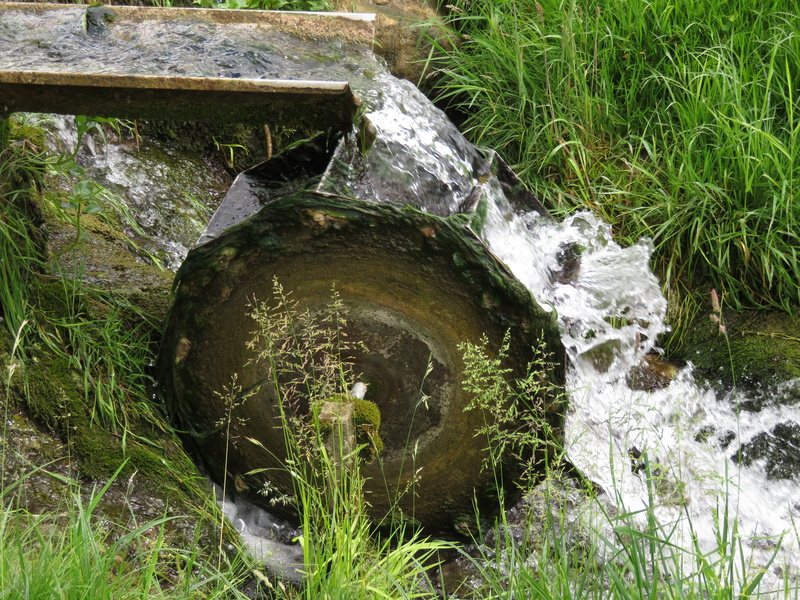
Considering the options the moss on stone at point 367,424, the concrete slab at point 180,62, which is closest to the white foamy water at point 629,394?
the moss on stone at point 367,424

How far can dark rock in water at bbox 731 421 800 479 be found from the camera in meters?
3.55

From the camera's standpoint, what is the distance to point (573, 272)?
3.83m

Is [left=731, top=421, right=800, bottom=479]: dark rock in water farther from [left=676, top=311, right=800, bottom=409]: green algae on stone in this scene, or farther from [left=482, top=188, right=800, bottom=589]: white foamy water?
[left=676, top=311, right=800, bottom=409]: green algae on stone

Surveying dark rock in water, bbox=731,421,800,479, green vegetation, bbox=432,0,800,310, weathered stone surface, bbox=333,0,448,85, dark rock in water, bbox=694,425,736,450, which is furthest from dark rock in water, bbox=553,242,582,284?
weathered stone surface, bbox=333,0,448,85

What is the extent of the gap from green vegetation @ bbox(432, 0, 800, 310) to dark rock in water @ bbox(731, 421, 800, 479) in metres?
0.63

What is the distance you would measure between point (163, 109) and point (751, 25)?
3.23 metres

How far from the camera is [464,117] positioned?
523 cm

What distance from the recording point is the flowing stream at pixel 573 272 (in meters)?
3.07

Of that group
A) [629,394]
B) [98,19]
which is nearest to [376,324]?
[629,394]

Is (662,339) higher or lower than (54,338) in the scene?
lower

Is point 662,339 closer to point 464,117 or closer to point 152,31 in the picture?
point 464,117

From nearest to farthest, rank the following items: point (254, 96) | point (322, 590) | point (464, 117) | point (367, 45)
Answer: point (322, 590) < point (254, 96) < point (367, 45) < point (464, 117)

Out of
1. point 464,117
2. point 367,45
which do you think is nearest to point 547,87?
point 464,117

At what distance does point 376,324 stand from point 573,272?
1267 millimetres
